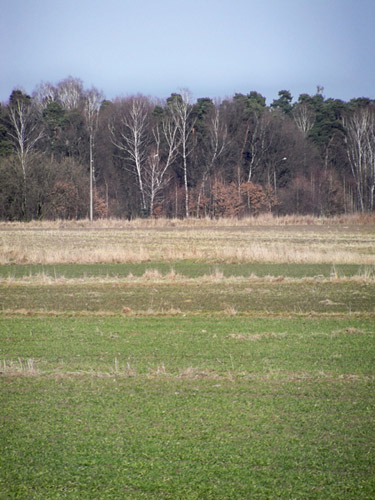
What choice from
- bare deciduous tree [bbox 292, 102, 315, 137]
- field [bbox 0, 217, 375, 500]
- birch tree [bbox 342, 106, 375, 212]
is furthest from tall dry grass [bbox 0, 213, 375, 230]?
bare deciduous tree [bbox 292, 102, 315, 137]

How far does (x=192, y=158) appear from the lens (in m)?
71.7

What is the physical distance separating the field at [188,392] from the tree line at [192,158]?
45.2 meters

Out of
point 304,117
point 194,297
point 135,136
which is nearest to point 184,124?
point 135,136

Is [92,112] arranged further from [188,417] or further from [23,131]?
[188,417]

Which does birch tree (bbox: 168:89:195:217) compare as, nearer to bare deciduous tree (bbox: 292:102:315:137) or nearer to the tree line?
the tree line

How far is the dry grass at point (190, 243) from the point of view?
93.7 ft

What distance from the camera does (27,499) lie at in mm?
5273

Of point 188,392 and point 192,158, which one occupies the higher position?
point 192,158

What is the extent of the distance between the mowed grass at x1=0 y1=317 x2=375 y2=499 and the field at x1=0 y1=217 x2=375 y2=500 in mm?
20

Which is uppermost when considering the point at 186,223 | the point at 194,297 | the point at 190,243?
the point at 186,223

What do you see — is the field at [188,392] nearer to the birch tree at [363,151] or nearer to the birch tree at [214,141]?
the birch tree at [214,141]

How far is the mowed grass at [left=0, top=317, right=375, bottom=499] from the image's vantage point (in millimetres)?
5598

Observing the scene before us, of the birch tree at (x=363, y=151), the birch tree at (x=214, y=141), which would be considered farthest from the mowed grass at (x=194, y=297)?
the birch tree at (x=363, y=151)

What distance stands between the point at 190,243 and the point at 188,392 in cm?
2805
